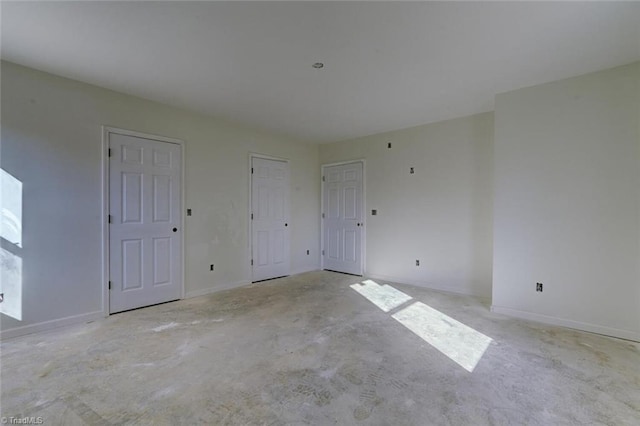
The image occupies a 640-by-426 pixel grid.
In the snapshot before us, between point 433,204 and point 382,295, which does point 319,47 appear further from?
point 382,295

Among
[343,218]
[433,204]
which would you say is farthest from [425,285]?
[343,218]

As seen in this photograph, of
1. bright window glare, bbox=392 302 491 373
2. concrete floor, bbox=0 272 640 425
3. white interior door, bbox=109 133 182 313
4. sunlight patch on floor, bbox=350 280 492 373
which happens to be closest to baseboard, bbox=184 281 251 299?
white interior door, bbox=109 133 182 313

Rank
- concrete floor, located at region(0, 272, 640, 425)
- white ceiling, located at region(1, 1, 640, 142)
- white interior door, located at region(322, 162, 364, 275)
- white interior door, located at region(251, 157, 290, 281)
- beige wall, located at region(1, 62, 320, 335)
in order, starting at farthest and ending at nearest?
white interior door, located at region(322, 162, 364, 275)
white interior door, located at region(251, 157, 290, 281)
beige wall, located at region(1, 62, 320, 335)
white ceiling, located at region(1, 1, 640, 142)
concrete floor, located at region(0, 272, 640, 425)

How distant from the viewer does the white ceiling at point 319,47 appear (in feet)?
6.53

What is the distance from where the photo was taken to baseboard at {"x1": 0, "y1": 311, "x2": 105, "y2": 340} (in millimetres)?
2681

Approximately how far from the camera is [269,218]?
5113mm

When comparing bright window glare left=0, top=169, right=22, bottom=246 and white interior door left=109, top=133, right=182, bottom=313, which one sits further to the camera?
white interior door left=109, top=133, right=182, bottom=313

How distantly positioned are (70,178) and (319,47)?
2.88m

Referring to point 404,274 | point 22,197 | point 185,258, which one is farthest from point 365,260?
point 22,197

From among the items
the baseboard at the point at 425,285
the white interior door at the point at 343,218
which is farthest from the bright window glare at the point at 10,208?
the baseboard at the point at 425,285

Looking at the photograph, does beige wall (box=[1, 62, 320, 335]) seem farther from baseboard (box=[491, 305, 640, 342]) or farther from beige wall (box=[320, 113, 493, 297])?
baseboard (box=[491, 305, 640, 342])

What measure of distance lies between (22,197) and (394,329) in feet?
12.6

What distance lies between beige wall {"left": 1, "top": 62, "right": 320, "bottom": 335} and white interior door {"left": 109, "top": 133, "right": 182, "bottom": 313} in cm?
14

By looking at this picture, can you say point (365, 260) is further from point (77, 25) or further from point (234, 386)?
point (77, 25)
